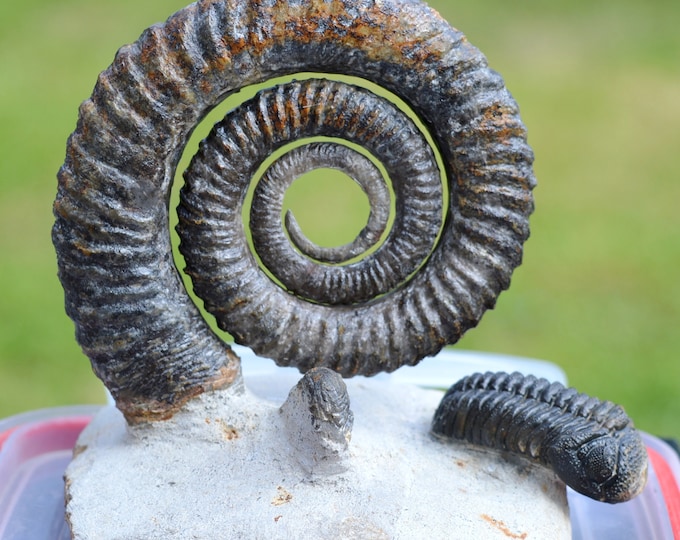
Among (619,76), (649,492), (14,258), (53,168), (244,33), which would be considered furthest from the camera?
(619,76)

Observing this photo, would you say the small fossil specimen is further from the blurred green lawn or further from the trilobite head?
the blurred green lawn

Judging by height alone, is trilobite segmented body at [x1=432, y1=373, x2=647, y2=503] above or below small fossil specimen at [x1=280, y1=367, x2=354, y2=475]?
above

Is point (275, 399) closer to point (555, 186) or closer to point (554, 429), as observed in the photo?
point (554, 429)

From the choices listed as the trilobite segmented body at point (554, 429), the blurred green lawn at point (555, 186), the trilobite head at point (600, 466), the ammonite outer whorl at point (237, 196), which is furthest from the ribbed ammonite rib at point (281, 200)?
the blurred green lawn at point (555, 186)

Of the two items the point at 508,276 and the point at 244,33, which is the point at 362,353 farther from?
the point at 244,33

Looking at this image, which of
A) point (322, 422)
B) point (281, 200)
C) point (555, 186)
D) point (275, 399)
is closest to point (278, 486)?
point (322, 422)

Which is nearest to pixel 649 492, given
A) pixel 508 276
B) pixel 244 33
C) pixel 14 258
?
pixel 508 276

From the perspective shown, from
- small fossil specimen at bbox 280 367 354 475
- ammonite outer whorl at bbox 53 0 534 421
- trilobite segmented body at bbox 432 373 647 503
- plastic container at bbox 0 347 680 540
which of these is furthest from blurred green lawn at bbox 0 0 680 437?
small fossil specimen at bbox 280 367 354 475
